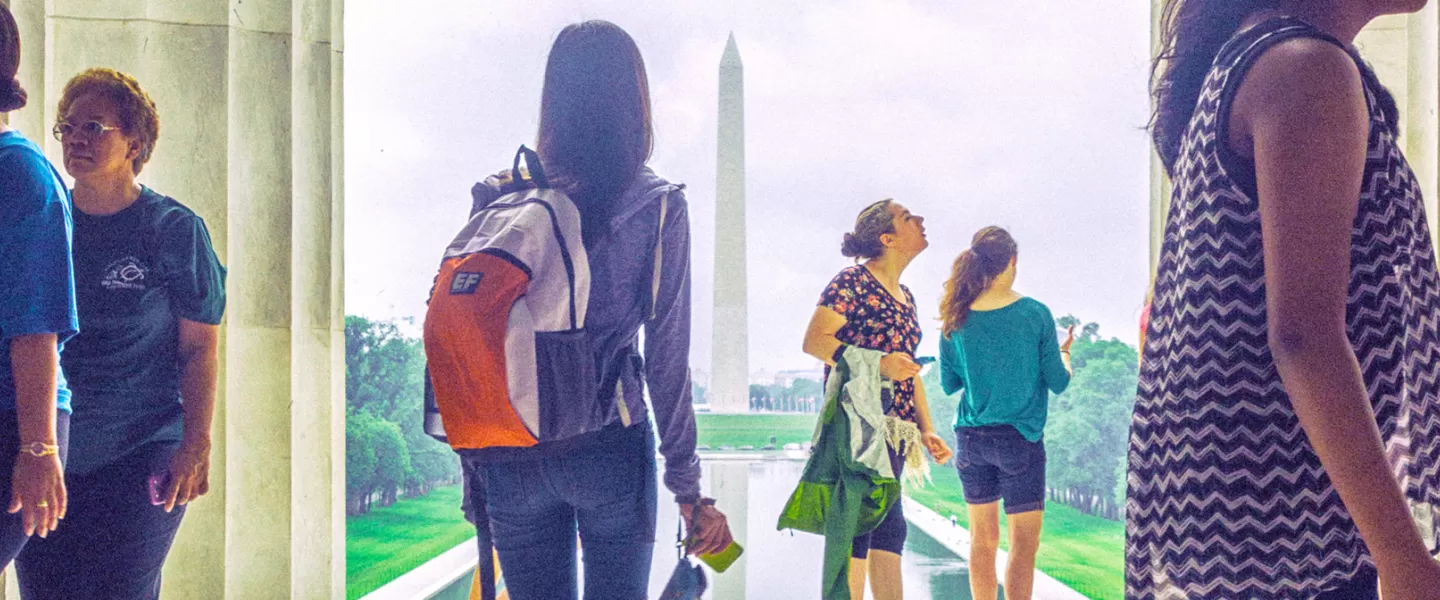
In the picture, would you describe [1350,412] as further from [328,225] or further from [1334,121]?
[328,225]

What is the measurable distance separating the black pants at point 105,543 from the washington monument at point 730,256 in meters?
12.4

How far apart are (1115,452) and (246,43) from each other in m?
5.68

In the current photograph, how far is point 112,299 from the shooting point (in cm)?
165

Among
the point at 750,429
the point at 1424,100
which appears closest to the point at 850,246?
the point at 1424,100

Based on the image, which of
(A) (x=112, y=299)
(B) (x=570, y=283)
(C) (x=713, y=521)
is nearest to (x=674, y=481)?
(C) (x=713, y=521)

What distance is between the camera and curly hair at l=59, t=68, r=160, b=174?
1.77 meters

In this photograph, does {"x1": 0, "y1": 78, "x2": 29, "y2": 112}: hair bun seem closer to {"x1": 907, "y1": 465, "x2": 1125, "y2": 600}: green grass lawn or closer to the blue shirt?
the blue shirt

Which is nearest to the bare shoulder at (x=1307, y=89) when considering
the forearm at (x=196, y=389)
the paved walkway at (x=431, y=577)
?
the forearm at (x=196, y=389)

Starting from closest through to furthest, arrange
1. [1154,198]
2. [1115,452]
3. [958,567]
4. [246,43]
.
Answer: [246,43], [1154,198], [958,567], [1115,452]

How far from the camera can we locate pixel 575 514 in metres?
1.57

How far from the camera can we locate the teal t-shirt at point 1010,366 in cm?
323

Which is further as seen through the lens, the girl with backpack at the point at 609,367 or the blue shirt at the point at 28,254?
the girl with backpack at the point at 609,367

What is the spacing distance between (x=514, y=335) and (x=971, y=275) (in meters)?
2.22

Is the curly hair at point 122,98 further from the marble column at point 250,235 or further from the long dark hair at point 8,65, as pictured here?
the marble column at point 250,235
